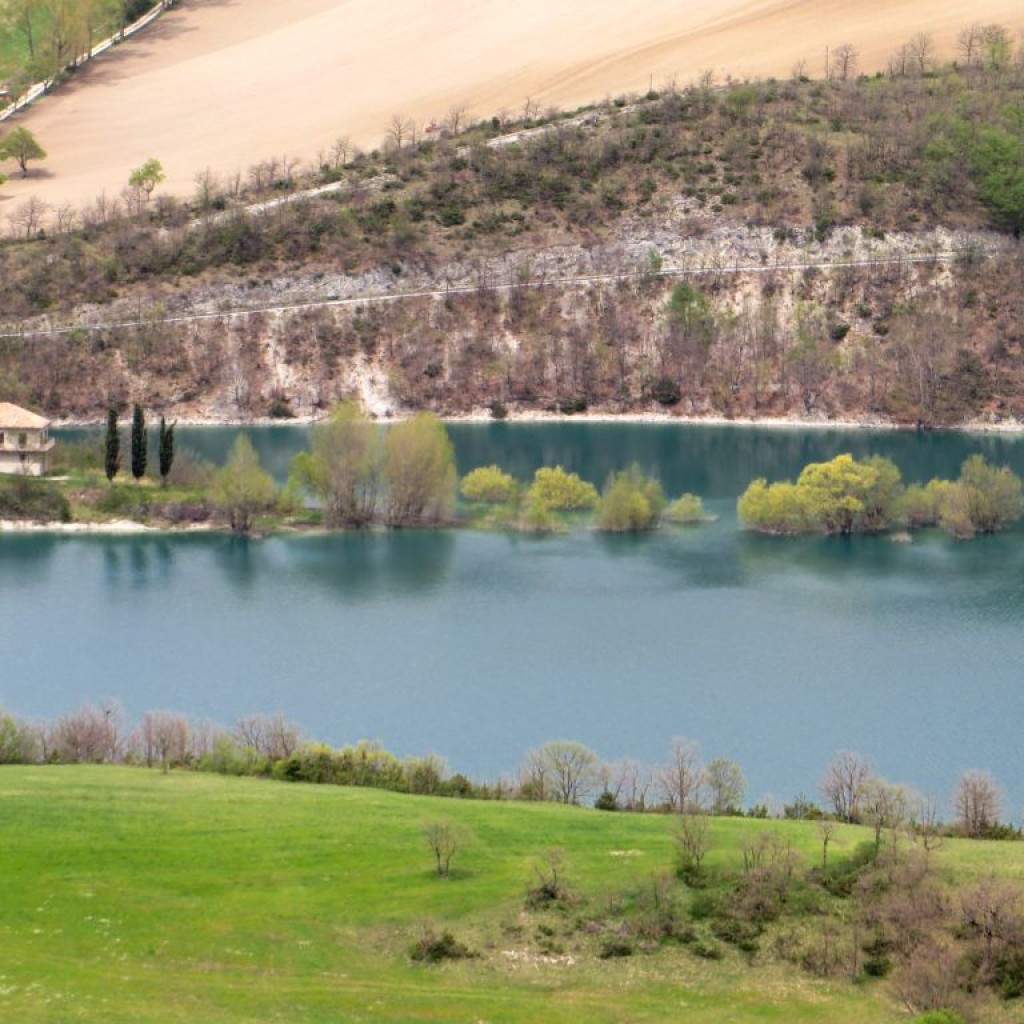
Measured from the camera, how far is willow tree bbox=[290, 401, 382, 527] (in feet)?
323

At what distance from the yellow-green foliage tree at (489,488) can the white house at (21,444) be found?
21231 millimetres

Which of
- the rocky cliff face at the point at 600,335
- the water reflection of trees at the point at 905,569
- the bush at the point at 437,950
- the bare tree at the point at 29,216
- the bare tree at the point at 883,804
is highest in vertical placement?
the bare tree at the point at 29,216

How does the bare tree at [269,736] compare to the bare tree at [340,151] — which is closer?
the bare tree at [269,736]

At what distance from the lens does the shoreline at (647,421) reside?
408 feet

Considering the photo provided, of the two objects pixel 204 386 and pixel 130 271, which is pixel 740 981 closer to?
pixel 204 386

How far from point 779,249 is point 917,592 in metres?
59.7

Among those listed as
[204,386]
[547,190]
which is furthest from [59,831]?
[547,190]

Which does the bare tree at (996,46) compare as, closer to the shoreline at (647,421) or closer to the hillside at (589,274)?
the hillside at (589,274)

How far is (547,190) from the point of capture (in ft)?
481

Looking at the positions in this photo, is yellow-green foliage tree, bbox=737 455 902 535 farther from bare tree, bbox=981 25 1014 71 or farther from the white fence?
the white fence

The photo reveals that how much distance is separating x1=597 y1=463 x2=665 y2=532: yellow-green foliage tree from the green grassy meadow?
44.9m

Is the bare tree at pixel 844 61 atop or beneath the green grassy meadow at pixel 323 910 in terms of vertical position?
atop

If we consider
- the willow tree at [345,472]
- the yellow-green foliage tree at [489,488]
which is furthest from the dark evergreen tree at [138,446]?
the yellow-green foliage tree at [489,488]

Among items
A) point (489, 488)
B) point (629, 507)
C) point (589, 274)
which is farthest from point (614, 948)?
point (589, 274)
